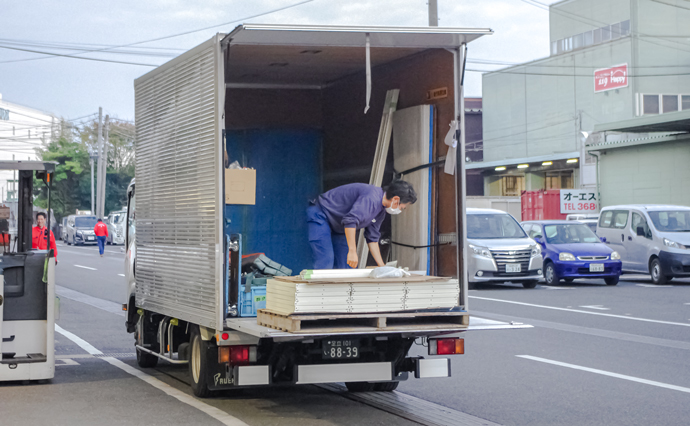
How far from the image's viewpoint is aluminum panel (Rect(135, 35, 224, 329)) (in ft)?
23.3

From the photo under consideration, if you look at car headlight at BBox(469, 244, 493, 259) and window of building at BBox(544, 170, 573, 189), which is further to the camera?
window of building at BBox(544, 170, 573, 189)

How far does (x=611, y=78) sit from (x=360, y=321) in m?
43.3

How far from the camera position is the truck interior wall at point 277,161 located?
37.5 ft

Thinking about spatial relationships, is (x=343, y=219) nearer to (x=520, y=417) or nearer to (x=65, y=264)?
(x=520, y=417)

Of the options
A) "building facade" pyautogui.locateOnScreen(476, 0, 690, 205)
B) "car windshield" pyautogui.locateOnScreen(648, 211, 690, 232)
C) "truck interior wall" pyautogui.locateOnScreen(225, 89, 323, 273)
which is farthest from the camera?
"building facade" pyautogui.locateOnScreen(476, 0, 690, 205)

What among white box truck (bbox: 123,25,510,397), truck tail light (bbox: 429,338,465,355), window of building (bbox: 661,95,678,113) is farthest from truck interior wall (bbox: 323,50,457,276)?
window of building (bbox: 661,95,678,113)

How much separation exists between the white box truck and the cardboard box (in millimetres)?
148

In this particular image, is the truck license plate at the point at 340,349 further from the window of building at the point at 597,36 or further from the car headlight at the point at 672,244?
the window of building at the point at 597,36

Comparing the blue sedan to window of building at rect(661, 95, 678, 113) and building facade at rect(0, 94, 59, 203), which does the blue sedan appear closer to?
window of building at rect(661, 95, 678, 113)

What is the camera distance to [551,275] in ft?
69.6

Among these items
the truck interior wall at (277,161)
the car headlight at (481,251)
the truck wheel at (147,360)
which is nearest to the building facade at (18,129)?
the car headlight at (481,251)

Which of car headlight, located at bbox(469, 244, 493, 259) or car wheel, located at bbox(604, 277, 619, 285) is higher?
car headlight, located at bbox(469, 244, 493, 259)

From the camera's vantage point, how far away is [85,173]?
253ft

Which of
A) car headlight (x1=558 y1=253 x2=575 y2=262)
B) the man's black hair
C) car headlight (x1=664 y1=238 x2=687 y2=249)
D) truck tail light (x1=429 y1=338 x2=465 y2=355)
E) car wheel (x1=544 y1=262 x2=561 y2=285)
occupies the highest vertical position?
the man's black hair
